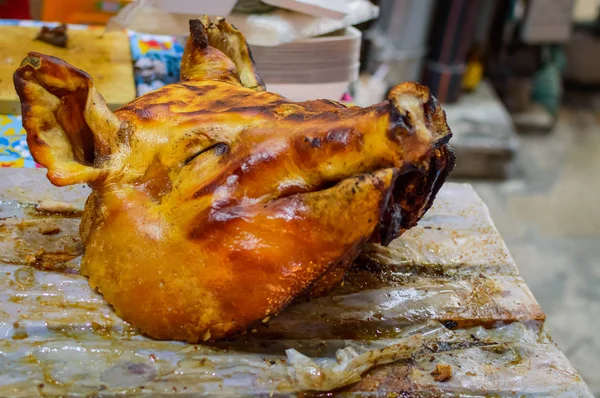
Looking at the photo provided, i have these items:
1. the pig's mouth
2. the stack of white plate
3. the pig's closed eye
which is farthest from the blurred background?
the pig's mouth

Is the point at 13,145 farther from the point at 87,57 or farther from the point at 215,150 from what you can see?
the point at 215,150

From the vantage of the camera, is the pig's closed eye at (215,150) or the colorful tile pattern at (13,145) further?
the colorful tile pattern at (13,145)

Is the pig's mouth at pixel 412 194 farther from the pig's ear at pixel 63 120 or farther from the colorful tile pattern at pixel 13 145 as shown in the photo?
the colorful tile pattern at pixel 13 145

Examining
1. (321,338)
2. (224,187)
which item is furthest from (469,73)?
(224,187)

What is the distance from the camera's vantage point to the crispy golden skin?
151 centimetres

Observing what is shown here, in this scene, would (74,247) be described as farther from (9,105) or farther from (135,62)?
(135,62)

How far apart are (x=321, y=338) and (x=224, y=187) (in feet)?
1.84

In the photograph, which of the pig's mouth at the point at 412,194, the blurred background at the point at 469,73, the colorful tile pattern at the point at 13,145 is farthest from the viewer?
the blurred background at the point at 469,73

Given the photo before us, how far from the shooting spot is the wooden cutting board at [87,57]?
2787mm

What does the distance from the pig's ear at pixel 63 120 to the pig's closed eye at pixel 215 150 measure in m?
0.25

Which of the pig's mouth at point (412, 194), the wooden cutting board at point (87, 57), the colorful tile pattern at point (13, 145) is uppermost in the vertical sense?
the pig's mouth at point (412, 194)

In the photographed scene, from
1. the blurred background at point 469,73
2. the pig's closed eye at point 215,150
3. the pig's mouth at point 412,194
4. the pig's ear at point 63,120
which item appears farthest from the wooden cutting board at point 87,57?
the pig's mouth at point 412,194

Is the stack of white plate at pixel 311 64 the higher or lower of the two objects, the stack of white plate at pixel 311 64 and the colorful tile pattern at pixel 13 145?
the higher

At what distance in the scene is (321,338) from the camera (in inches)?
68.7
